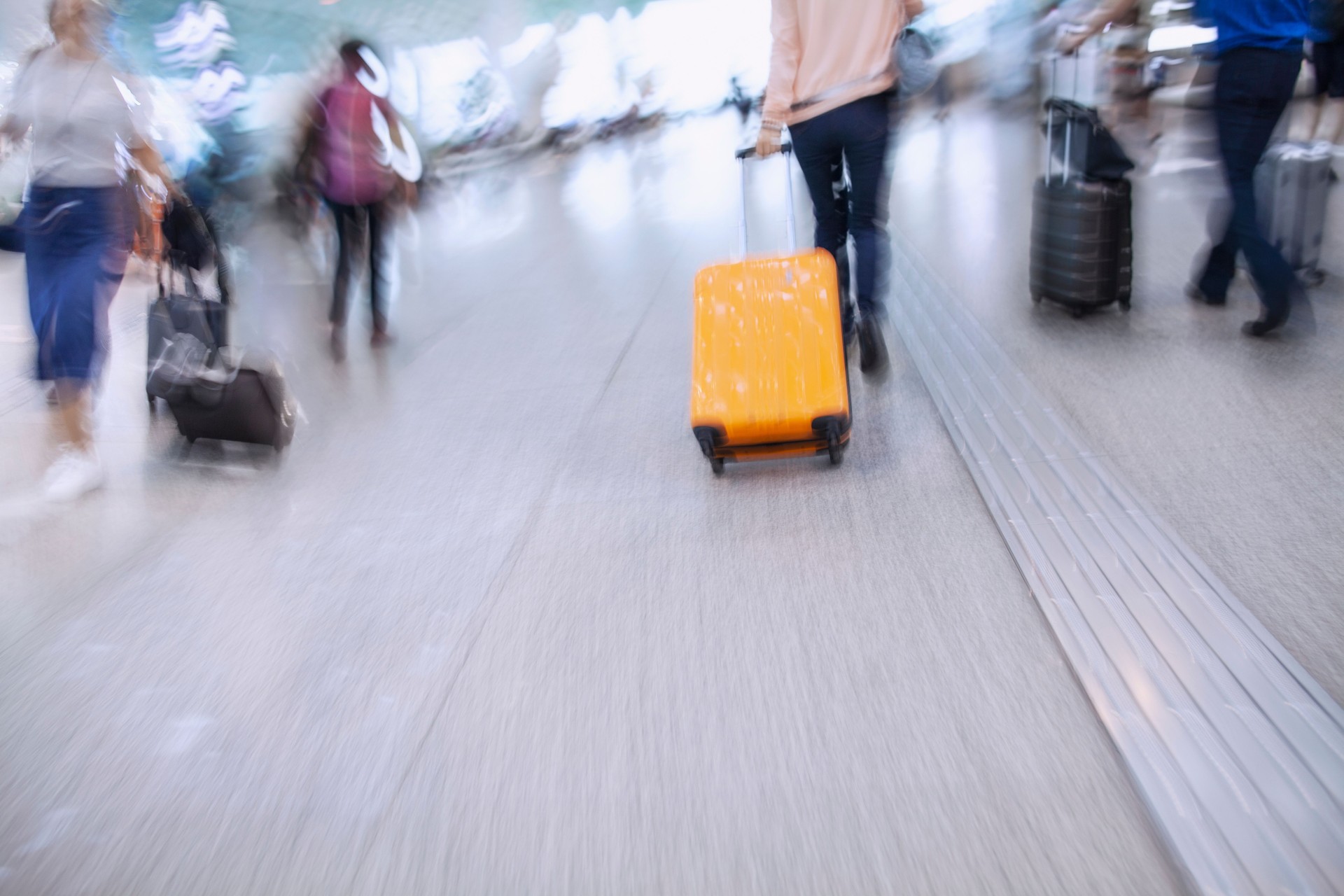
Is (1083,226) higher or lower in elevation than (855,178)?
lower

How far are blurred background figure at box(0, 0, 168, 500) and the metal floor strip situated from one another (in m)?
3.15


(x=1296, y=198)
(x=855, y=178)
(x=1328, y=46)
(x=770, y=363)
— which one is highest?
(x=1328, y=46)

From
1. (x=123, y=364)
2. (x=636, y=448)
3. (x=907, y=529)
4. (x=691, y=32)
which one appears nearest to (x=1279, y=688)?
(x=907, y=529)

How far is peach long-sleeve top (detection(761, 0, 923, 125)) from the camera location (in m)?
3.30

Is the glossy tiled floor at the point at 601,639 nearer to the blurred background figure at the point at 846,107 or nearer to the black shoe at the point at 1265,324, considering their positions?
the black shoe at the point at 1265,324

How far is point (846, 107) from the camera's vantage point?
11.1 feet

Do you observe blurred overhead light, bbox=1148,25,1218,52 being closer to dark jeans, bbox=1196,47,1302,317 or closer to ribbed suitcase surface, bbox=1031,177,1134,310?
ribbed suitcase surface, bbox=1031,177,1134,310

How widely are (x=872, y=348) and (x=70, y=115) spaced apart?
9.72 ft

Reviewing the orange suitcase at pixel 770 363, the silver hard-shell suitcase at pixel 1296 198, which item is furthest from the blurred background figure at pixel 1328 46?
the orange suitcase at pixel 770 363

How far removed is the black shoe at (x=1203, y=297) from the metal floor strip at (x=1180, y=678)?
1.56 meters

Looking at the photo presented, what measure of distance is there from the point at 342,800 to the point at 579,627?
685 millimetres

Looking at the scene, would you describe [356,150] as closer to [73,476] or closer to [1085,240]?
[73,476]

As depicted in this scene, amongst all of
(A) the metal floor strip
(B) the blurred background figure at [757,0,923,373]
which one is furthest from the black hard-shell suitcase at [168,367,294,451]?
(A) the metal floor strip

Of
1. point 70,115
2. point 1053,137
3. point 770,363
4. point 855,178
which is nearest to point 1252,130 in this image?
point 1053,137
